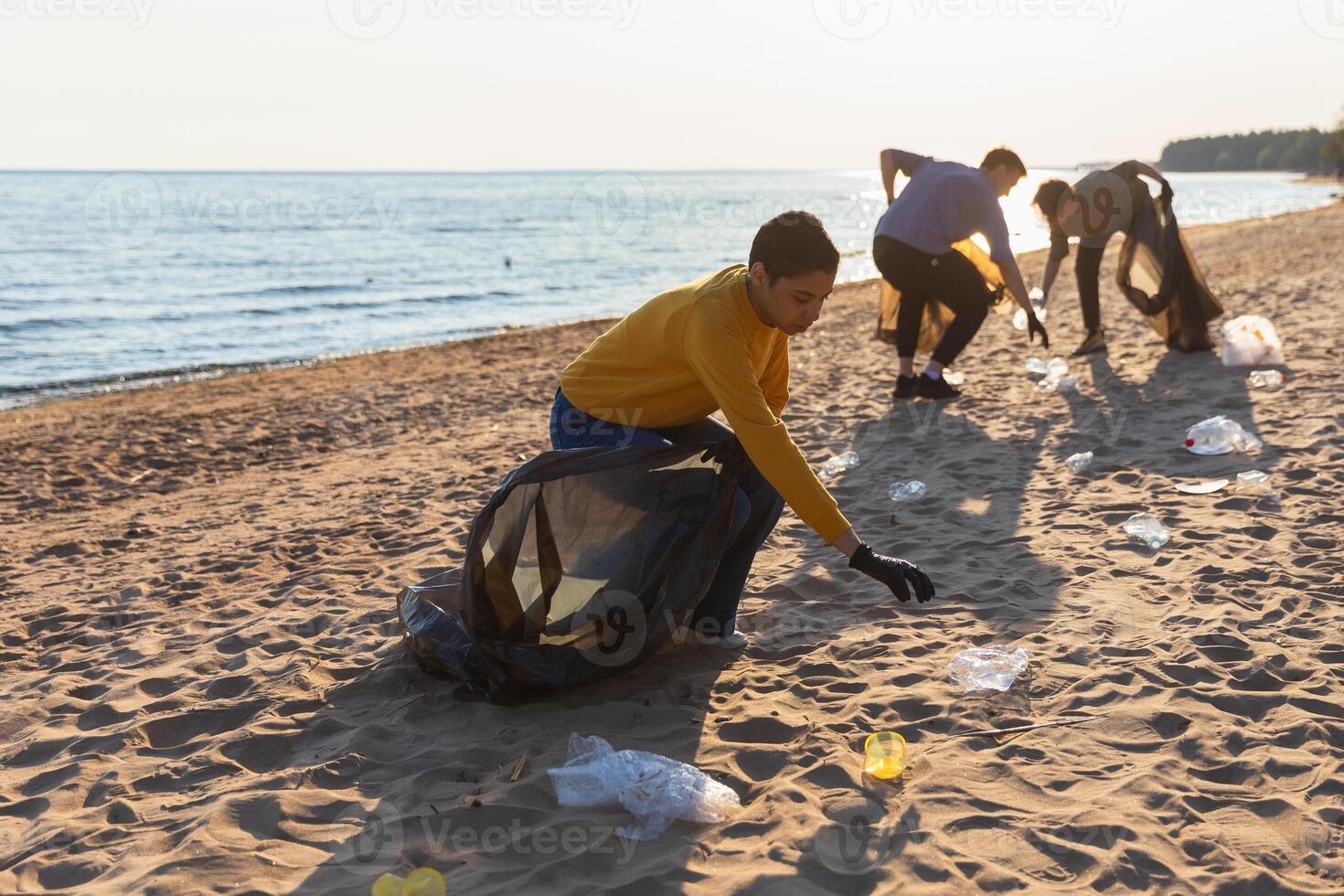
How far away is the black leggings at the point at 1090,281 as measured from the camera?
6.87 metres

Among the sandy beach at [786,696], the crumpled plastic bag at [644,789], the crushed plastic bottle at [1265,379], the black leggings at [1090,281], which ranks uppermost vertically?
the black leggings at [1090,281]

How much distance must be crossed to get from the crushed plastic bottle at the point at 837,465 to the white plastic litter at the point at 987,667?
2.12 meters

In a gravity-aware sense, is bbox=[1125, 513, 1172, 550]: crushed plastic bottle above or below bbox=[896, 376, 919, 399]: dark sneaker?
below

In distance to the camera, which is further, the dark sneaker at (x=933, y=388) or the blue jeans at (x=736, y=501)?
the dark sneaker at (x=933, y=388)

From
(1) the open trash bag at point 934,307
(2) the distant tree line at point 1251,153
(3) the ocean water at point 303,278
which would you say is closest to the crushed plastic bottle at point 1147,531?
(1) the open trash bag at point 934,307

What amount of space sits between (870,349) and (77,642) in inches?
278

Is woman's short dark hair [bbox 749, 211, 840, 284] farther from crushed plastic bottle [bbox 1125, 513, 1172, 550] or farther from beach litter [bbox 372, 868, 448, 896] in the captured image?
crushed plastic bottle [bbox 1125, 513, 1172, 550]

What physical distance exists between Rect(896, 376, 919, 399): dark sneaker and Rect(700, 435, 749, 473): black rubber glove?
3970 millimetres

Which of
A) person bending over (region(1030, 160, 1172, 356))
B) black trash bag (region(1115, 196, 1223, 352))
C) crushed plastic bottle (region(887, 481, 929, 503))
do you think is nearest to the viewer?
crushed plastic bottle (region(887, 481, 929, 503))

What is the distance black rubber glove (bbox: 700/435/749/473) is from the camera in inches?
111

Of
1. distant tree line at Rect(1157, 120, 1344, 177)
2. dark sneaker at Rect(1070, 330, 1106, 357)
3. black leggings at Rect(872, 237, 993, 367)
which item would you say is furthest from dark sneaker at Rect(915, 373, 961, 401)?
distant tree line at Rect(1157, 120, 1344, 177)

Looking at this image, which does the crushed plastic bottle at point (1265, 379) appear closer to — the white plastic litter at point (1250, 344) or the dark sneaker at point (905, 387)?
the white plastic litter at point (1250, 344)

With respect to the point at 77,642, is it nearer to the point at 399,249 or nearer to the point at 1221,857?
the point at 1221,857

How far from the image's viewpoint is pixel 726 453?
9.29ft
